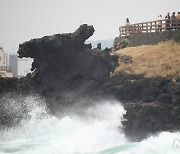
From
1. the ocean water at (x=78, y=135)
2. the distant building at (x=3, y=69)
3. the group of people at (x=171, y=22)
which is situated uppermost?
the group of people at (x=171, y=22)

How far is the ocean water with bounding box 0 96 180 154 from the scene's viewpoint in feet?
107

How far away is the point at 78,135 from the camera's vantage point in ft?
122

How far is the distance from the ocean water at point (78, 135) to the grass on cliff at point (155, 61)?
3.85 meters

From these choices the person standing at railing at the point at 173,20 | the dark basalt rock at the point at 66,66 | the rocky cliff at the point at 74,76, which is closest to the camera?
the rocky cliff at the point at 74,76

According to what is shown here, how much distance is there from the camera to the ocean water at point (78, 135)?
3262 cm

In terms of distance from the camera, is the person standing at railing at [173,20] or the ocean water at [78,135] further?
the person standing at railing at [173,20]

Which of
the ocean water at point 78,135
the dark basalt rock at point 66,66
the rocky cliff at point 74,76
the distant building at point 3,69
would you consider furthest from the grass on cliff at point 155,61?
the distant building at point 3,69

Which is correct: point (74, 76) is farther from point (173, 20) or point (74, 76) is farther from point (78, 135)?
point (173, 20)

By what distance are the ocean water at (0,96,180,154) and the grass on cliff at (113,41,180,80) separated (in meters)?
3.85

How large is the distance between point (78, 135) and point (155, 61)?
32.1ft

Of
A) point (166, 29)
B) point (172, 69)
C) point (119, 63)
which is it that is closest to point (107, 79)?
point (119, 63)

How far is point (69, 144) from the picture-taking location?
114 ft

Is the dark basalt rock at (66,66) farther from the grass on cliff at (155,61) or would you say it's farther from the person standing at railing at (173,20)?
the person standing at railing at (173,20)

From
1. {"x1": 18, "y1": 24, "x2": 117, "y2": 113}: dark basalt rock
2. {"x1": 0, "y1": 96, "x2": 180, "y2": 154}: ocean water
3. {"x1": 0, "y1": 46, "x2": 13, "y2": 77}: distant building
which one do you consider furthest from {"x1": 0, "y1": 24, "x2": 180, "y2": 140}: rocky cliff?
{"x1": 0, "y1": 46, "x2": 13, "y2": 77}: distant building
